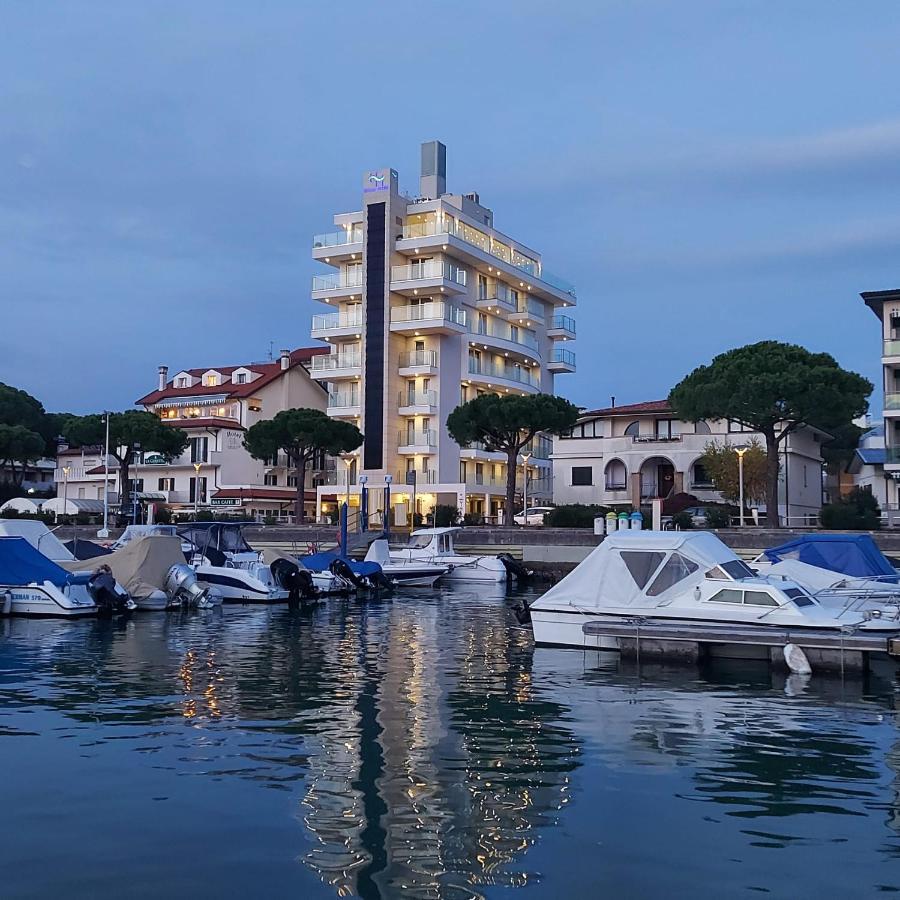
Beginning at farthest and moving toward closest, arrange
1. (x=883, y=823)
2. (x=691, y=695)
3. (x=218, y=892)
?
(x=691, y=695), (x=883, y=823), (x=218, y=892)

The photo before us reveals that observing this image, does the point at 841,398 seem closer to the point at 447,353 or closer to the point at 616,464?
the point at 616,464

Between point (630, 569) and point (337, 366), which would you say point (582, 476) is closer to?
point (337, 366)

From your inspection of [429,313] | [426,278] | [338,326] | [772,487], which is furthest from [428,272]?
[772,487]

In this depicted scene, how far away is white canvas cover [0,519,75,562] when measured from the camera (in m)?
36.4

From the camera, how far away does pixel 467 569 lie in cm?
5156

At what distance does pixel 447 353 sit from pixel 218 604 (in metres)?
48.0

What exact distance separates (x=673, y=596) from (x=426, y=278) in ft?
195

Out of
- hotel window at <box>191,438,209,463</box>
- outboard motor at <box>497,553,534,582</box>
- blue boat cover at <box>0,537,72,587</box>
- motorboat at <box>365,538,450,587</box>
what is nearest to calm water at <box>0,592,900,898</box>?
blue boat cover at <box>0,537,72,587</box>

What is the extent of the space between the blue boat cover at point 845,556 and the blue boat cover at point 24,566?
24.0 m

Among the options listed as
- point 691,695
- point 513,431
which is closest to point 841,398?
point 513,431

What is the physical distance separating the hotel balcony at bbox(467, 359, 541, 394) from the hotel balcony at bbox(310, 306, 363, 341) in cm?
1004


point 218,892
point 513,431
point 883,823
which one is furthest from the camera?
point 513,431

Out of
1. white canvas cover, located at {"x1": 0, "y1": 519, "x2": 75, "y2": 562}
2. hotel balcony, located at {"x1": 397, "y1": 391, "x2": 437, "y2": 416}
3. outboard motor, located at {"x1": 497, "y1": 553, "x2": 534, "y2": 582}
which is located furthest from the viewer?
hotel balcony, located at {"x1": 397, "y1": 391, "x2": 437, "y2": 416}

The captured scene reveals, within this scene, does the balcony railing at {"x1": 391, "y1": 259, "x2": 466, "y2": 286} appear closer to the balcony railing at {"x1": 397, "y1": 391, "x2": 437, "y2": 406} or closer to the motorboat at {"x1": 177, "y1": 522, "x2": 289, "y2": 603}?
the balcony railing at {"x1": 397, "y1": 391, "x2": 437, "y2": 406}
